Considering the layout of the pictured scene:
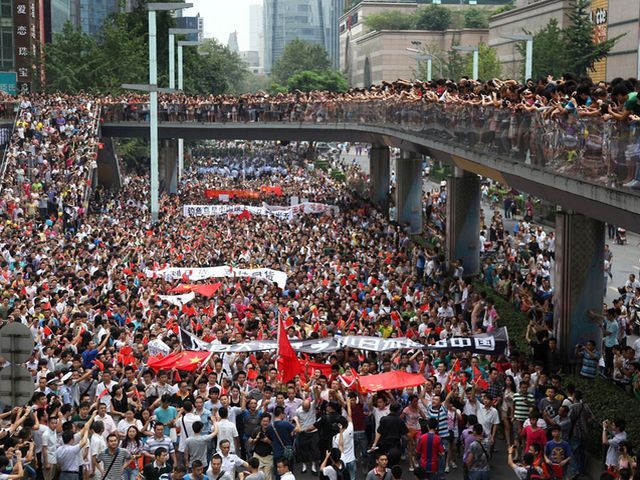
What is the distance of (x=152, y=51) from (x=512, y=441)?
109ft

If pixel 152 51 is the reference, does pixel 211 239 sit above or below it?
below

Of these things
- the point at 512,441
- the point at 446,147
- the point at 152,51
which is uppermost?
the point at 152,51

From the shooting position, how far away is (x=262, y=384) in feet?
55.4

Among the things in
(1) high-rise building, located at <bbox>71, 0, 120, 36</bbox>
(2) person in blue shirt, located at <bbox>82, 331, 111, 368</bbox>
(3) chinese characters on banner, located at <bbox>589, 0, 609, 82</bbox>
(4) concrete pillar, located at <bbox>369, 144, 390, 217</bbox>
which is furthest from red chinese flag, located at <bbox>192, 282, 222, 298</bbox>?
(1) high-rise building, located at <bbox>71, 0, 120, 36</bbox>

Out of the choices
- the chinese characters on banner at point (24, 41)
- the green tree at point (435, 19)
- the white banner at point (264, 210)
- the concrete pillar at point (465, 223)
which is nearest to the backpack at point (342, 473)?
the concrete pillar at point (465, 223)

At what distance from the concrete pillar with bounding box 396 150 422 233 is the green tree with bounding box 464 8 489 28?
347 feet

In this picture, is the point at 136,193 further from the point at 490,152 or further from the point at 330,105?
the point at 490,152

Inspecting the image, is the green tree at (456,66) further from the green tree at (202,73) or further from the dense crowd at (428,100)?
the dense crowd at (428,100)

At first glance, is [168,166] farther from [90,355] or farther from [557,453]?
[557,453]

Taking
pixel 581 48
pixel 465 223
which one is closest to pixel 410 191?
pixel 465 223

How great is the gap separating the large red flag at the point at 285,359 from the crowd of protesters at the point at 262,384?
37cm

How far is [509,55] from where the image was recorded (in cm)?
11312

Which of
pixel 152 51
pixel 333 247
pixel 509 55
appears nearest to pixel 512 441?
pixel 333 247

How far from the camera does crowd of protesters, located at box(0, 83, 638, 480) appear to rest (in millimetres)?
14828
